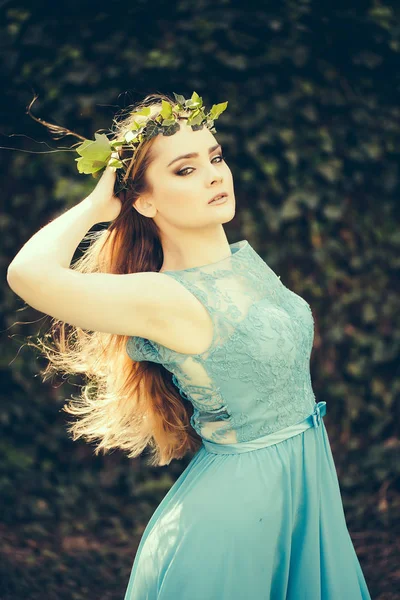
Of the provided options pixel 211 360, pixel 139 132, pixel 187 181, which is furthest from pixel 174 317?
pixel 139 132

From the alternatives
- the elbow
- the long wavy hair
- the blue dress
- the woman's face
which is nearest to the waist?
the blue dress

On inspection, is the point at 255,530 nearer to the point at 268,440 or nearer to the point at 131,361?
the point at 268,440

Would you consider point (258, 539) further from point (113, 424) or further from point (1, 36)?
point (1, 36)

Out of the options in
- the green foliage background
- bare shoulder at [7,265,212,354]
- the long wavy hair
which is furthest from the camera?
the green foliage background

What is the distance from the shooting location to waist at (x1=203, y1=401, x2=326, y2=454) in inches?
72.4

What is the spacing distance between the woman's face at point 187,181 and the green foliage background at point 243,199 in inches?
62.6

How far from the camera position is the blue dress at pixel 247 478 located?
1.74 m

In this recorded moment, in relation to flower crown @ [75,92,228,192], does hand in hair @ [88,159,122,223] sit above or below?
below

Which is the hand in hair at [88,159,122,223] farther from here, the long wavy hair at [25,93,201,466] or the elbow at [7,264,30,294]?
the elbow at [7,264,30,294]

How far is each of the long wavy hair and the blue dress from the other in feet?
0.67

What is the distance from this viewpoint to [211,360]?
1.78m

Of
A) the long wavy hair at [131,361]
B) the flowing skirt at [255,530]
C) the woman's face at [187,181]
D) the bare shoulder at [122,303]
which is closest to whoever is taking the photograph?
the bare shoulder at [122,303]

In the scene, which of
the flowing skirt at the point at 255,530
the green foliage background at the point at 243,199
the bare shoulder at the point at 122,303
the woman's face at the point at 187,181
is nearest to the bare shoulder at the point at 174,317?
the bare shoulder at the point at 122,303

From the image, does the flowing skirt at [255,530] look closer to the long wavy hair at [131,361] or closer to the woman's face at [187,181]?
the long wavy hair at [131,361]
